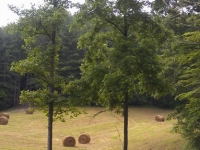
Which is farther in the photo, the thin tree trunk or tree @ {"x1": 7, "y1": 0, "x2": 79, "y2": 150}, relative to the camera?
the thin tree trunk

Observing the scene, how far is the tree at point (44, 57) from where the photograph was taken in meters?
11.0

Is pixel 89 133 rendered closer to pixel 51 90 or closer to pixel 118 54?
pixel 51 90

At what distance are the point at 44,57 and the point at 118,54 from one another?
3.04 meters

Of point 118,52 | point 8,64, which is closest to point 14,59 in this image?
point 8,64

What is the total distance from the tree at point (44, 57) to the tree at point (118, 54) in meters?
0.69

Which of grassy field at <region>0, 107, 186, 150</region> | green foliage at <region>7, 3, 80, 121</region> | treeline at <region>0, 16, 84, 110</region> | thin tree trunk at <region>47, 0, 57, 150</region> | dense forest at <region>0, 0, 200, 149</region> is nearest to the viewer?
dense forest at <region>0, 0, 200, 149</region>

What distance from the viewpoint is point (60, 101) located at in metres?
11.2

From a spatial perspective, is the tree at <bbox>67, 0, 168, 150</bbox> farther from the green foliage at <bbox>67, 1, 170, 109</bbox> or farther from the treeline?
the treeline

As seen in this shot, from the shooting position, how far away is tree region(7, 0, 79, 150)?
36.0 feet

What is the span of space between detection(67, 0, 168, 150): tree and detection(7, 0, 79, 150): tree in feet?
2.25

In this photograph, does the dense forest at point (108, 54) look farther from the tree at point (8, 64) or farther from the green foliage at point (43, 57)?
the tree at point (8, 64)

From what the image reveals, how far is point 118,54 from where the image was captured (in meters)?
9.74

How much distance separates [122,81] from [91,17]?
2709 millimetres

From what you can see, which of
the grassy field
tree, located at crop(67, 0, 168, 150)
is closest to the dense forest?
tree, located at crop(67, 0, 168, 150)
